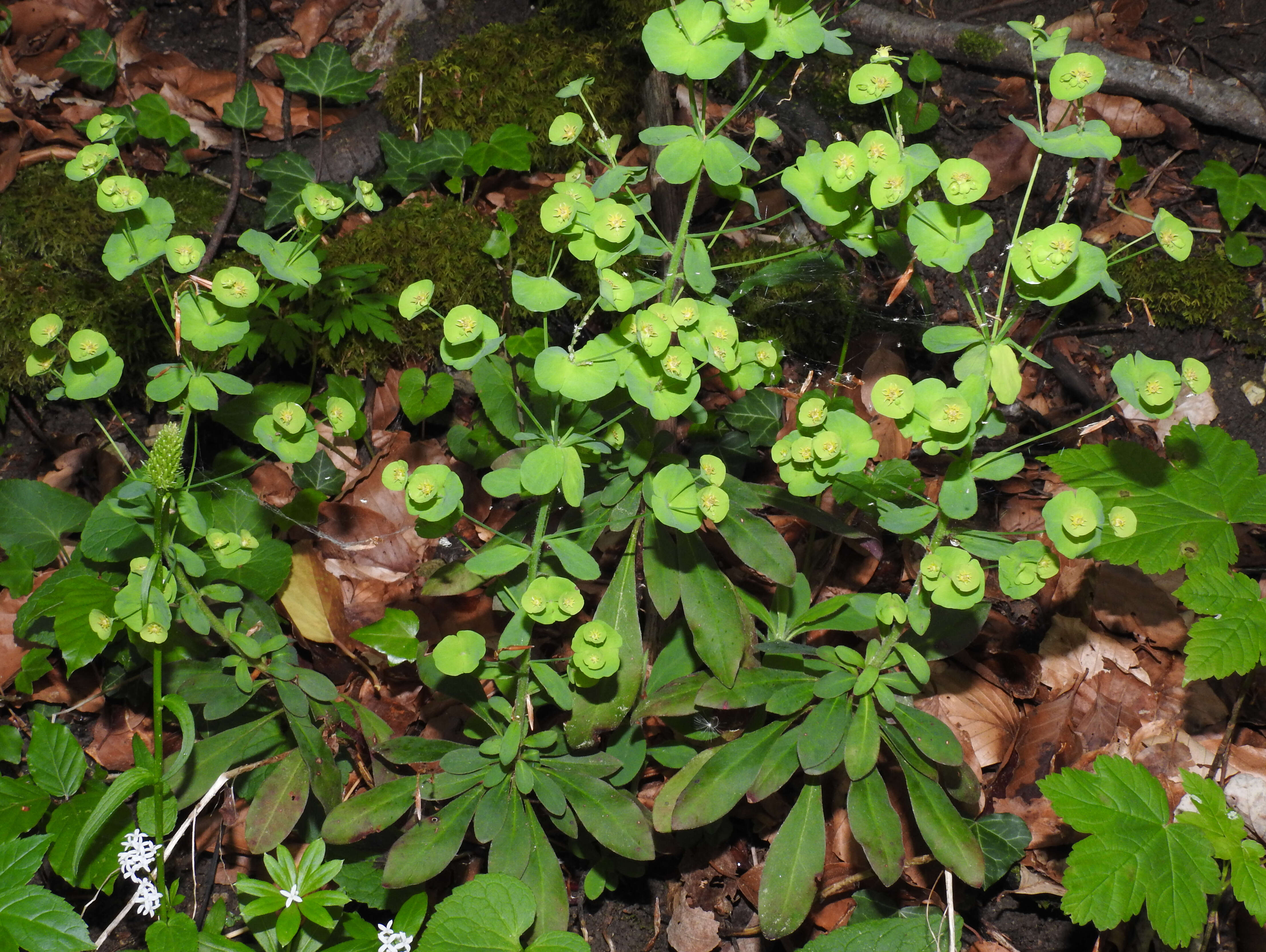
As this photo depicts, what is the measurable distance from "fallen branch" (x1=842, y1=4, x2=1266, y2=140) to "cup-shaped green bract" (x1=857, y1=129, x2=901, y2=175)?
7.67ft

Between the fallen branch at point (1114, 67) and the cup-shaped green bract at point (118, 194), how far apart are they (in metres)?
2.87

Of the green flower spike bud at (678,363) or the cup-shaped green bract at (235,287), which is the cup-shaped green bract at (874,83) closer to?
the green flower spike bud at (678,363)

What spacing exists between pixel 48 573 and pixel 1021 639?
2.88 m

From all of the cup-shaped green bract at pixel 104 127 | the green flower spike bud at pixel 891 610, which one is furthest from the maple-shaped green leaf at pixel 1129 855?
the cup-shaped green bract at pixel 104 127

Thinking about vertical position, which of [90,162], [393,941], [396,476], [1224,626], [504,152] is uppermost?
[90,162]

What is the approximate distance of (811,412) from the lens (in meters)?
1.59

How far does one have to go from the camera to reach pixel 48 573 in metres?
2.78

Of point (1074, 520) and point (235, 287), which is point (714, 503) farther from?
point (235, 287)

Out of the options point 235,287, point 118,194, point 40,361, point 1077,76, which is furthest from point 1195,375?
point 40,361

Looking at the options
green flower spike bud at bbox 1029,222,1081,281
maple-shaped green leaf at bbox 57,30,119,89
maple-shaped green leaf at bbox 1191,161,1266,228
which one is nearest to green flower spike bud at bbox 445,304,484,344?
green flower spike bud at bbox 1029,222,1081,281

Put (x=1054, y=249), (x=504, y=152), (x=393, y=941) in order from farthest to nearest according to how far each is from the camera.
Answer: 1. (x=504, y=152)
2. (x=393, y=941)
3. (x=1054, y=249)

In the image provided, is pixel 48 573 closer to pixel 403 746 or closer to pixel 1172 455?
pixel 403 746

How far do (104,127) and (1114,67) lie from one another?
336 cm

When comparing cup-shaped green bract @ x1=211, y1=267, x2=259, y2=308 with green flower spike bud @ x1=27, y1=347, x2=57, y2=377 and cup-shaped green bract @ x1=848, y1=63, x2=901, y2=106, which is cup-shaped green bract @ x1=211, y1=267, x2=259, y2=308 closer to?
green flower spike bud @ x1=27, y1=347, x2=57, y2=377
